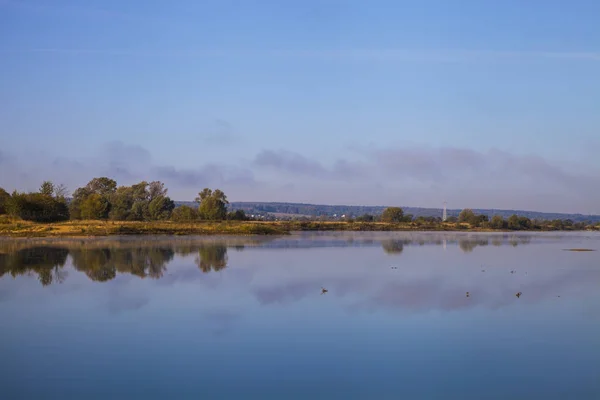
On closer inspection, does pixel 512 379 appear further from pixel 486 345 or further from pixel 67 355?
pixel 67 355

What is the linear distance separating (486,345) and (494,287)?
9.06 m

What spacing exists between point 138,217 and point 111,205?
3.19m

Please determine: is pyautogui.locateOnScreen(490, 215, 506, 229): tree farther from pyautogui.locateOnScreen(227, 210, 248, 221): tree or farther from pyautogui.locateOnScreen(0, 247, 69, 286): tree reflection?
pyautogui.locateOnScreen(0, 247, 69, 286): tree reflection

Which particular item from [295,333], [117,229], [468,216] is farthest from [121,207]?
[295,333]

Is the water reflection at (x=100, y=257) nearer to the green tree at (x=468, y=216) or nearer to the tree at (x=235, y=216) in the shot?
the tree at (x=235, y=216)

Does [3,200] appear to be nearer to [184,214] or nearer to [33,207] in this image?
[33,207]

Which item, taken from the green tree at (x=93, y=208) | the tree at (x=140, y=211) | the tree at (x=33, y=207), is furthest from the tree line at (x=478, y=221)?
the tree at (x=33, y=207)

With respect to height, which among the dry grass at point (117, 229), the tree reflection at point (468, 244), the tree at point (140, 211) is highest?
the tree at point (140, 211)

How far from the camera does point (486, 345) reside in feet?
41.2

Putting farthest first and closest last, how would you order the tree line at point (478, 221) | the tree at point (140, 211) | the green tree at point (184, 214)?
the tree line at point (478, 221), the tree at point (140, 211), the green tree at point (184, 214)

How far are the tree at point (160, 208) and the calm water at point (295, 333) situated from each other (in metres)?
50.4

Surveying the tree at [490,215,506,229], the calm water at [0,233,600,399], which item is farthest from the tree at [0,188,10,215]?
the tree at [490,215,506,229]

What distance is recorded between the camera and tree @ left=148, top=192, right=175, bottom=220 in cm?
7706

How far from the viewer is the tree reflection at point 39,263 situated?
76.8 feet
